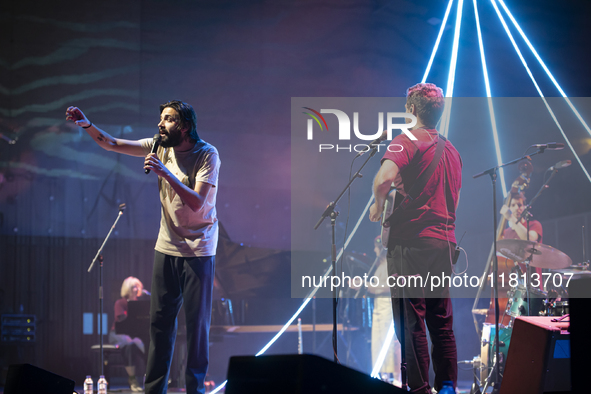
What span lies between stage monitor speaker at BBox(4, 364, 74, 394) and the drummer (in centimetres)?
374

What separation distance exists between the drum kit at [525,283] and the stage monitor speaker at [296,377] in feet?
10.5

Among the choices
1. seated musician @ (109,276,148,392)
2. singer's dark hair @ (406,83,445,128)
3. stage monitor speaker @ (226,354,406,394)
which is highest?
singer's dark hair @ (406,83,445,128)

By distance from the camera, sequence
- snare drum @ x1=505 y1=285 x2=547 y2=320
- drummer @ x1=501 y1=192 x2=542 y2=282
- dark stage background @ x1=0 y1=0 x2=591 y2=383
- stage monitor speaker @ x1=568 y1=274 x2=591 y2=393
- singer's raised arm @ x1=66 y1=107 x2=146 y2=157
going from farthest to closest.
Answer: dark stage background @ x1=0 y1=0 x2=591 y2=383 → drummer @ x1=501 y1=192 x2=542 y2=282 → snare drum @ x1=505 y1=285 x2=547 y2=320 → singer's raised arm @ x1=66 y1=107 x2=146 y2=157 → stage monitor speaker @ x1=568 y1=274 x2=591 y2=393

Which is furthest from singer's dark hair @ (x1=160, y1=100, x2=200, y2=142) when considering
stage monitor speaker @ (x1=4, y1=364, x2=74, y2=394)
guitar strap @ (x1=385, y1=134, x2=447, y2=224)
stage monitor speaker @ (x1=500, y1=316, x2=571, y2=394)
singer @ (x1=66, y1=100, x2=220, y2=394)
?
stage monitor speaker @ (x1=500, y1=316, x2=571, y2=394)

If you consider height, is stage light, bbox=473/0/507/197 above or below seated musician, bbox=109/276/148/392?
above

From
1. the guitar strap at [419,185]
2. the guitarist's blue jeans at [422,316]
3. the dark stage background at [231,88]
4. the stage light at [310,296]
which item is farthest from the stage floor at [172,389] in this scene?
the guitar strap at [419,185]

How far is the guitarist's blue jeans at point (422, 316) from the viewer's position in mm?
2982

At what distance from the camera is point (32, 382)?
2123 mm

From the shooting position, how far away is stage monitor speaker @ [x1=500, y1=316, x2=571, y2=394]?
207 centimetres

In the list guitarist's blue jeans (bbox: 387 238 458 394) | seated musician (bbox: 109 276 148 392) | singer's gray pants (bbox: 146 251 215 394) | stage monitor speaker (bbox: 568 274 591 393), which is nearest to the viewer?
stage monitor speaker (bbox: 568 274 591 393)

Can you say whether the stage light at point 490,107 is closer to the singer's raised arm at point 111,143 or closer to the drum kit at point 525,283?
the drum kit at point 525,283

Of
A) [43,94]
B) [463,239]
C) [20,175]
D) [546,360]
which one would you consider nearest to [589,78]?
[463,239]

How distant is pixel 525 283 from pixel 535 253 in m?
0.27

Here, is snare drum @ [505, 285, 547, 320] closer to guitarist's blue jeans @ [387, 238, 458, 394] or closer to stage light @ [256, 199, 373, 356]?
guitarist's blue jeans @ [387, 238, 458, 394]
